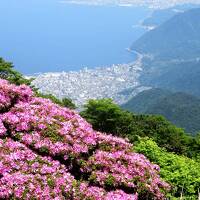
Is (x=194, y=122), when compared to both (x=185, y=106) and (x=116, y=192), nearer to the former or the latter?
(x=185, y=106)

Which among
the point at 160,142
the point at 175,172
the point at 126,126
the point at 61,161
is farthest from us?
the point at 160,142

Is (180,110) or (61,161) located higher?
(61,161)

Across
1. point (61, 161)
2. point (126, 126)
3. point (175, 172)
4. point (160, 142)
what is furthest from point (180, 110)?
point (61, 161)

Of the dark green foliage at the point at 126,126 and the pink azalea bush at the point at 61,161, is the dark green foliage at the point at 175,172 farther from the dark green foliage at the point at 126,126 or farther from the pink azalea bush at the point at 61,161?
the dark green foliage at the point at 126,126

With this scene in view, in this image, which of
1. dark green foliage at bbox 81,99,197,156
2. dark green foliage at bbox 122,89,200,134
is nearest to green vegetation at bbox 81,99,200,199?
dark green foliage at bbox 81,99,197,156

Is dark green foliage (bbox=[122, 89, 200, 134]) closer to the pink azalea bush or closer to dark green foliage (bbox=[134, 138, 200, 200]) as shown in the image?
dark green foliage (bbox=[134, 138, 200, 200])

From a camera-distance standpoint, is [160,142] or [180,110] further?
[180,110]

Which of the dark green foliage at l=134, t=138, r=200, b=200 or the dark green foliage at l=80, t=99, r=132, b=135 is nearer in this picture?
the dark green foliage at l=134, t=138, r=200, b=200

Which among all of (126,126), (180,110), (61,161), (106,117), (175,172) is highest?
(61,161)

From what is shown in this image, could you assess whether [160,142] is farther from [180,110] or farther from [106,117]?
[180,110]

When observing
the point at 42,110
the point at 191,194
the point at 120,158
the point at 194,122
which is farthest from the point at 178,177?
the point at 194,122
